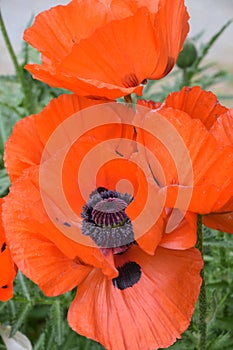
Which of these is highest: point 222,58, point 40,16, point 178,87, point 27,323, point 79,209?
point 40,16

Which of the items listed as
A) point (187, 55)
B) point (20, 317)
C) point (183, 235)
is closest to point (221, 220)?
point (183, 235)

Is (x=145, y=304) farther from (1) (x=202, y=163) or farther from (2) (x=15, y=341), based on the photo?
(2) (x=15, y=341)

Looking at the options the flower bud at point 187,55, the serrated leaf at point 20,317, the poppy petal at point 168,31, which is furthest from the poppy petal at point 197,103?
the flower bud at point 187,55

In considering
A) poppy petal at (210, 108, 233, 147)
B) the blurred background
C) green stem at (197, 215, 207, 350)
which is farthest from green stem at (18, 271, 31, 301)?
the blurred background

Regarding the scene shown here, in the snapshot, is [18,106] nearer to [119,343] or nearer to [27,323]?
[27,323]

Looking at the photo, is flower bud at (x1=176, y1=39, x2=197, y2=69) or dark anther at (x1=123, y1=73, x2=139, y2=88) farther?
flower bud at (x1=176, y1=39, x2=197, y2=69)

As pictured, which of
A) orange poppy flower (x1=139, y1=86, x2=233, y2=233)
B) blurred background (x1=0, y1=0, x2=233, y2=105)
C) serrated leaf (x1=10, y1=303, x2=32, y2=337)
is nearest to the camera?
orange poppy flower (x1=139, y1=86, x2=233, y2=233)

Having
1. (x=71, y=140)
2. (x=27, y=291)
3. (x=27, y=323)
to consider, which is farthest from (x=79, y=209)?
(x=27, y=323)

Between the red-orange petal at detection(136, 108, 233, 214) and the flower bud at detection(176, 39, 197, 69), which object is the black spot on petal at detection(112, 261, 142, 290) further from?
the flower bud at detection(176, 39, 197, 69)
